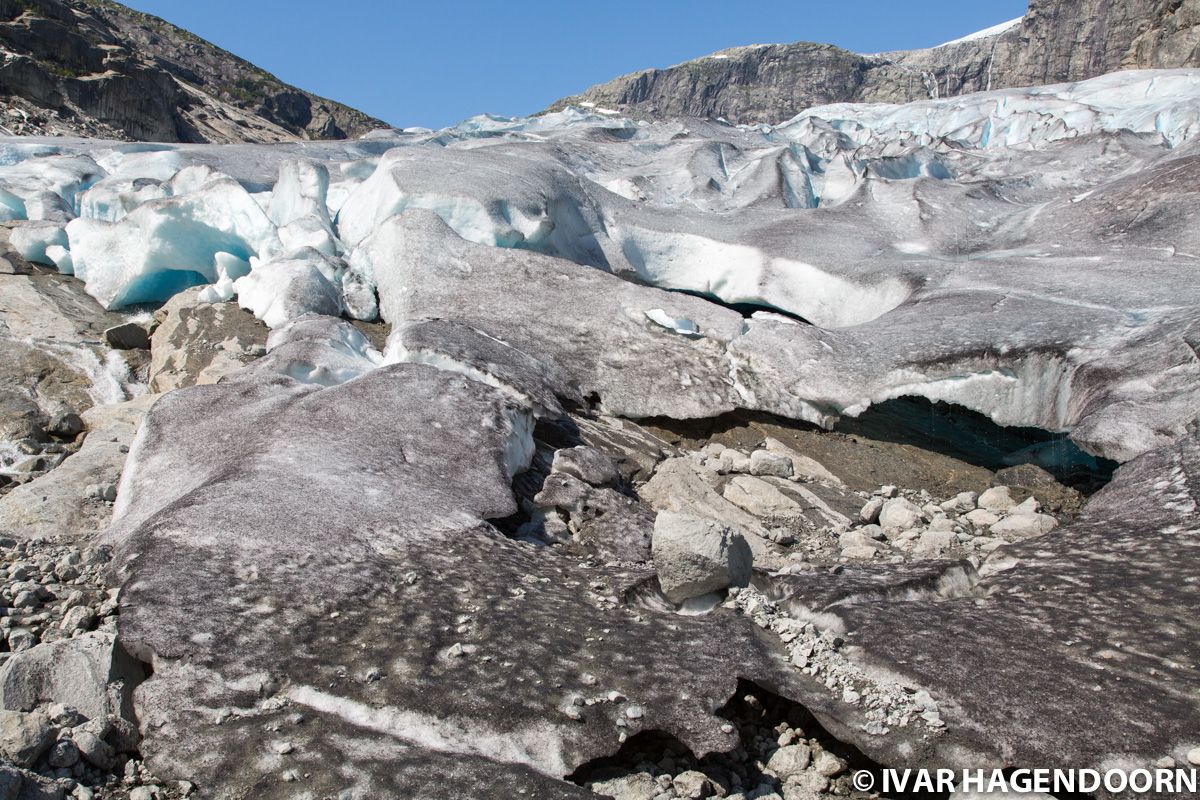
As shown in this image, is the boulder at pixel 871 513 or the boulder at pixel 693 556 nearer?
the boulder at pixel 693 556

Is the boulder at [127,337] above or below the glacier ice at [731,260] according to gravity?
below

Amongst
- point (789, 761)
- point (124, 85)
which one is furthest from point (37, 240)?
point (124, 85)

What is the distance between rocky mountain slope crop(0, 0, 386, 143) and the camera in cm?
2764

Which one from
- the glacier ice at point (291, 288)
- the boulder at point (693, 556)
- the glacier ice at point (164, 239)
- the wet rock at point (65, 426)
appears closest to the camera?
the boulder at point (693, 556)

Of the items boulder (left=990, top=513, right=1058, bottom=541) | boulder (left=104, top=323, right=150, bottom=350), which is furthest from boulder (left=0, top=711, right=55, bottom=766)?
boulder (left=104, top=323, right=150, bottom=350)

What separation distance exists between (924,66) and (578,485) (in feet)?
210

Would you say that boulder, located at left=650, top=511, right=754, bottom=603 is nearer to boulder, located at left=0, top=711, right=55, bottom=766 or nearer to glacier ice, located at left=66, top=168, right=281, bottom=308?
boulder, located at left=0, top=711, right=55, bottom=766

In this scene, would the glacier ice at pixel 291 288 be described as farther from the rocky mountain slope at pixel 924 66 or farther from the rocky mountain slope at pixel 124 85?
the rocky mountain slope at pixel 924 66

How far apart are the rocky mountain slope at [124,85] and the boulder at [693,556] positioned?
80.3 ft

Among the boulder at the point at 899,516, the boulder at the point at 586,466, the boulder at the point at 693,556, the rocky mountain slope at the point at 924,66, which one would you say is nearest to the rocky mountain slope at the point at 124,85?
the rocky mountain slope at the point at 924,66

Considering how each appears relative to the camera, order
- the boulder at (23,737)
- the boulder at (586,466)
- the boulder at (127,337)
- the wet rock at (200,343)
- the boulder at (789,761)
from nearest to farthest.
Answer: the boulder at (23,737)
the boulder at (789,761)
the boulder at (586,466)
the wet rock at (200,343)
the boulder at (127,337)

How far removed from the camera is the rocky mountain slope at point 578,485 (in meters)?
2.85

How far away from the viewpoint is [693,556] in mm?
3627

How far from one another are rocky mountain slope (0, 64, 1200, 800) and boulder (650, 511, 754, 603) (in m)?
0.02
